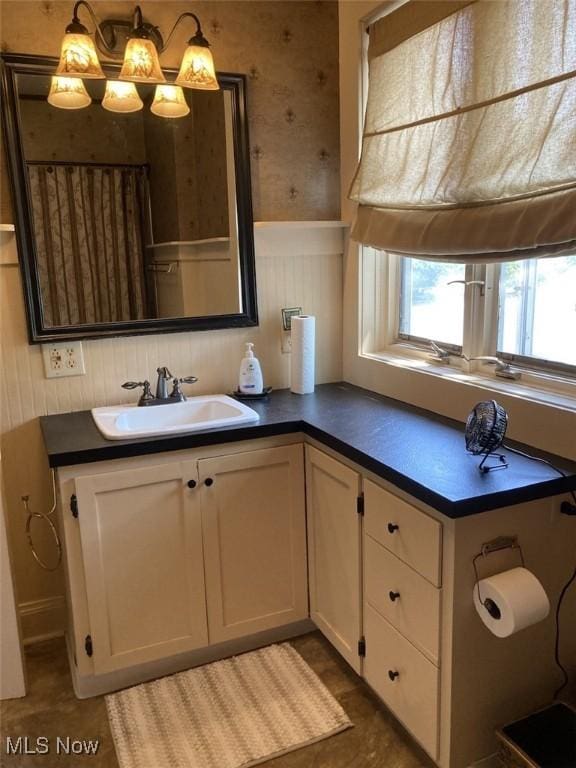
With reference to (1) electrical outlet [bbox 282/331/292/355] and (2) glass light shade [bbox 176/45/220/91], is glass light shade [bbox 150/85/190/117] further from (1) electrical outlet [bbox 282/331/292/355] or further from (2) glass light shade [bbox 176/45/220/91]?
(1) electrical outlet [bbox 282/331/292/355]

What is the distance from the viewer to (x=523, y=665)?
1.63 metres

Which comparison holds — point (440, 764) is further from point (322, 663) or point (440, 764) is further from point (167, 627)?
point (167, 627)

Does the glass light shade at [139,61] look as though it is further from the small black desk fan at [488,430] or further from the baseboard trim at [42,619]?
the baseboard trim at [42,619]

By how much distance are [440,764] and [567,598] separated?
21.0 inches

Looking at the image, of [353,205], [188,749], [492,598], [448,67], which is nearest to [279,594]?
[188,749]

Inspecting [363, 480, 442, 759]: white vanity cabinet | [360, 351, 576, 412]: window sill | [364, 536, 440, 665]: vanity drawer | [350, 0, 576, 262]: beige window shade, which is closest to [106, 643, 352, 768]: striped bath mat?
[363, 480, 442, 759]: white vanity cabinet

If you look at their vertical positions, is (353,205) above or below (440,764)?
above

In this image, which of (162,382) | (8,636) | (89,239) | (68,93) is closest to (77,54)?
(68,93)

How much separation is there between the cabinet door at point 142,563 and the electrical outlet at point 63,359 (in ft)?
1.65

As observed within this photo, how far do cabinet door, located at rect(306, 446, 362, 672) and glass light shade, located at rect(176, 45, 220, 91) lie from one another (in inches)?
49.1

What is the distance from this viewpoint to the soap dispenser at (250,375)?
2.39 metres

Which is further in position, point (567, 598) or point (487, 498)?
point (567, 598)

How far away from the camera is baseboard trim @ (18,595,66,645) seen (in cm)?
234

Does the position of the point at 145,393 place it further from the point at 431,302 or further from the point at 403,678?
the point at 403,678
